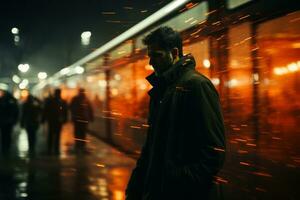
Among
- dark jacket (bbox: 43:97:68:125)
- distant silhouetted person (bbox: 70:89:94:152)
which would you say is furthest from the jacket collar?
distant silhouetted person (bbox: 70:89:94:152)

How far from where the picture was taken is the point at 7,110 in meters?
13.2

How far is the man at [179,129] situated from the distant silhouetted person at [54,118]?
12000 millimetres

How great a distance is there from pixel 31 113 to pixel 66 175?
398 cm

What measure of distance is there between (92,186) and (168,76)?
6.46 metres

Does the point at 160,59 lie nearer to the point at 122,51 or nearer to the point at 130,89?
the point at 130,89

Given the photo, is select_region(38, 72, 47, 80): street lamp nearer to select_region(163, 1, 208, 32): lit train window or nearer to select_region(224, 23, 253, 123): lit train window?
select_region(163, 1, 208, 32): lit train window

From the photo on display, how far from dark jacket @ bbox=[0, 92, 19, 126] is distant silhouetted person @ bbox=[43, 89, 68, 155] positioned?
4.54 ft

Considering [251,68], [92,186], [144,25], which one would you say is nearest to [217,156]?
[251,68]

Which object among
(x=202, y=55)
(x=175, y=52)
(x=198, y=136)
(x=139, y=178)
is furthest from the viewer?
(x=202, y=55)

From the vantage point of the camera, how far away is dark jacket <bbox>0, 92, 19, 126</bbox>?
13212 mm

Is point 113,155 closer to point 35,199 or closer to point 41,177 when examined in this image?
point 41,177

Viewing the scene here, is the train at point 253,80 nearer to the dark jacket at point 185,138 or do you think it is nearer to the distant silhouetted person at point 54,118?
the dark jacket at point 185,138

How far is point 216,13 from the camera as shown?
7.14 m

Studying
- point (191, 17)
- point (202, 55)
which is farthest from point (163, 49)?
point (191, 17)
